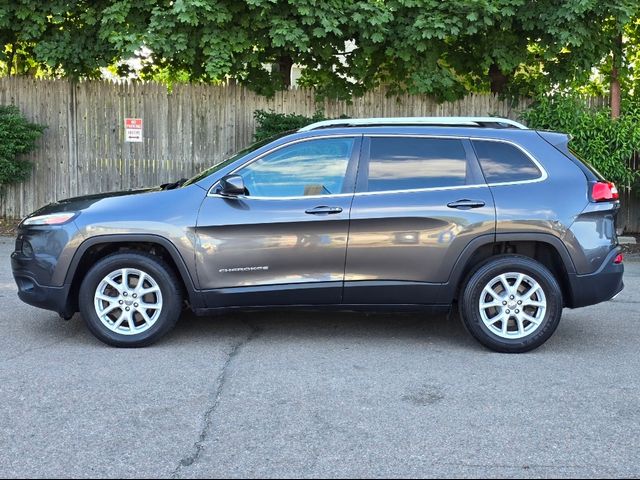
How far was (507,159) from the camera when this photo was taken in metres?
5.90

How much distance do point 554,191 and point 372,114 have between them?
6987 mm

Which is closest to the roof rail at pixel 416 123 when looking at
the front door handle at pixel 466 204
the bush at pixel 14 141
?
the front door handle at pixel 466 204

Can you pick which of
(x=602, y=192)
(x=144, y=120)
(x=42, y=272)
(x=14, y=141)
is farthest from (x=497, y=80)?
(x=42, y=272)

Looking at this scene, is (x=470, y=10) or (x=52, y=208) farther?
(x=470, y=10)

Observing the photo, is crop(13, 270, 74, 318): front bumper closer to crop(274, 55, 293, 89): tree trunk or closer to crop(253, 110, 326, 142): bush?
crop(253, 110, 326, 142): bush

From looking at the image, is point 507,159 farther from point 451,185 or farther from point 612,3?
point 612,3

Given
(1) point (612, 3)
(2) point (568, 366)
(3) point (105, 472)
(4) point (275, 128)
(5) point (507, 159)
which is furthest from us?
(4) point (275, 128)

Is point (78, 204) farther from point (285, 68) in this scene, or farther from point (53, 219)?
point (285, 68)

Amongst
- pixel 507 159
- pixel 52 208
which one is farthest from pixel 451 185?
pixel 52 208

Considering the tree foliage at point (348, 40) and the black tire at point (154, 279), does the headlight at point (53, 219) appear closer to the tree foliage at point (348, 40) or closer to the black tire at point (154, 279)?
the black tire at point (154, 279)

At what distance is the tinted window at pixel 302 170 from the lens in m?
5.82

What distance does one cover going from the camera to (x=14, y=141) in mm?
11703

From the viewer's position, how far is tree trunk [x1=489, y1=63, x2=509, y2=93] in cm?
1221

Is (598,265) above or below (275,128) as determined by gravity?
below
